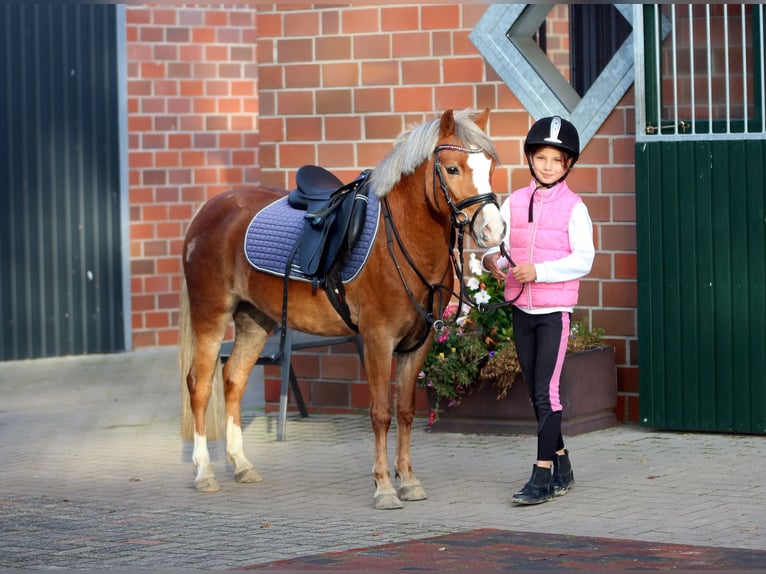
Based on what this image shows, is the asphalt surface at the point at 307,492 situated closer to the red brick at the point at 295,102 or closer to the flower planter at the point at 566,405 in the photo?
the flower planter at the point at 566,405

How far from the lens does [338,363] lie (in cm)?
1056

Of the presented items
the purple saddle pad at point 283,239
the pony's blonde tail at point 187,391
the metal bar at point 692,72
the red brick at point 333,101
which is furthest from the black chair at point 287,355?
the metal bar at point 692,72

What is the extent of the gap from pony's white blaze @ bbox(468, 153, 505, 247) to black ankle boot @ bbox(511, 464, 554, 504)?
119cm

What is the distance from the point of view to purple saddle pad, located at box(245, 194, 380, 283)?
24.6ft

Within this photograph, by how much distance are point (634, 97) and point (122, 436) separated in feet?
13.1

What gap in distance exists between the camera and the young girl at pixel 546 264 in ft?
23.5

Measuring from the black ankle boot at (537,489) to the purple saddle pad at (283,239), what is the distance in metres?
1.35

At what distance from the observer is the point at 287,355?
9633 mm

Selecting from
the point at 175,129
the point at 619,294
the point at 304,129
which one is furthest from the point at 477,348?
the point at 175,129

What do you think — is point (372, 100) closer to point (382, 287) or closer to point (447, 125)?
point (382, 287)

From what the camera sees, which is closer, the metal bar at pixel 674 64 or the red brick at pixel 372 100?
the metal bar at pixel 674 64

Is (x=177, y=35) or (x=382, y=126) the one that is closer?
(x=382, y=126)

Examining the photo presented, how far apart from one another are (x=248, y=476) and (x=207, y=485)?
0.97 ft

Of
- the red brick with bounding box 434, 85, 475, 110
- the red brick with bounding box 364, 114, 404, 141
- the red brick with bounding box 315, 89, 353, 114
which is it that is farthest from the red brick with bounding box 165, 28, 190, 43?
the red brick with bounding box 434, 85, 475, 110
